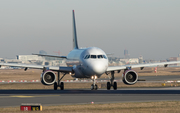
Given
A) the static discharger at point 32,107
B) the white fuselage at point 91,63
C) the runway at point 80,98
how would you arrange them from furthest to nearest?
the white fuselage at point 91,63 → the runway at point 80,98 → the static discharger at point 32,107

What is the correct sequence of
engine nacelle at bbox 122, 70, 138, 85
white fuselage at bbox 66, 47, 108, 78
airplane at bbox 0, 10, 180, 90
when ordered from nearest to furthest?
white fuselage at bbox 66, 47, 108, 78, airplane at bbox 0, 10, 180, 90, engine nacelle at bbox 122, 70, 138, 85

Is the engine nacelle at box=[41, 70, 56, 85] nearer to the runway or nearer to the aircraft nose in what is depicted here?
the aircraft nose

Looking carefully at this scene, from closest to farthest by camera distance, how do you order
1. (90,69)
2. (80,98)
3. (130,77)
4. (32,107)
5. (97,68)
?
(32,107), (80,98), (97,68), (90,69), (130,77)

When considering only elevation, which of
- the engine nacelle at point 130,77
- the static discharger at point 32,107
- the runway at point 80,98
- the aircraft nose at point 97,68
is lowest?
the static discharger at point 32,107

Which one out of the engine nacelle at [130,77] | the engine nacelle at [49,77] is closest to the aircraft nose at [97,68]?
the engine nacelle at [130,77]

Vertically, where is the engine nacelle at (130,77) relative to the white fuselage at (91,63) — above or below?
below

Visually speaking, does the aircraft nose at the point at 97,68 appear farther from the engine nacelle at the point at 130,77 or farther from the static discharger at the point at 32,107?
the static discharger at the point at 32,107

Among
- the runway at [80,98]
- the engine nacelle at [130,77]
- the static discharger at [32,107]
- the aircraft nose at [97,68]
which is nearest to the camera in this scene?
the static discharger at [32,107]

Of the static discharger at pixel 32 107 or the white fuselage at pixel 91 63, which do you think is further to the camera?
the white fuselage at pixel 91 63

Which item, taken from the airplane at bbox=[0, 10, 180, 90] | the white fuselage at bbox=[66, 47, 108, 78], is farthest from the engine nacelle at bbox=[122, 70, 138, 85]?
the white fuselage at bbox=[66, 47, 108, 78]

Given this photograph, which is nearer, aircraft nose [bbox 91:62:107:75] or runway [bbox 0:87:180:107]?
runway [bbox 0:87:180:107]

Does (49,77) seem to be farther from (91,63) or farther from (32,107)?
(32,107)

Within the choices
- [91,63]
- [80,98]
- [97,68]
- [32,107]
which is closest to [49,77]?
[91,63]

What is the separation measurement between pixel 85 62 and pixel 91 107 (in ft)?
63.1
